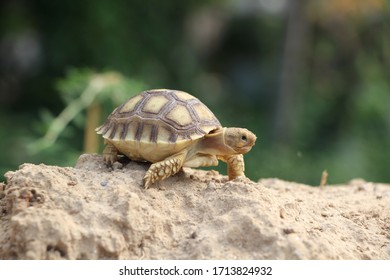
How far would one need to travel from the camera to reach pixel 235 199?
2.59m

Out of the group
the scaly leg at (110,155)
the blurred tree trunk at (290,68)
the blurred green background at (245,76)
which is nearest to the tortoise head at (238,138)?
the scaly leg at (110,155)

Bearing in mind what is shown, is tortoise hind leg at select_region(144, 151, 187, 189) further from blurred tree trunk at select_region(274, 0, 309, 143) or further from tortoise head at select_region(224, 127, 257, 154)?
blurred tree trunk at select_region(274, 0, 309, 143)

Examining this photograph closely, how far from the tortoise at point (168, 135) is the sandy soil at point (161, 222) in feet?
0.33

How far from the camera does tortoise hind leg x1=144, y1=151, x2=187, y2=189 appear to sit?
8.93 feet

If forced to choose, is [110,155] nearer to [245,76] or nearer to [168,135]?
[168,135]

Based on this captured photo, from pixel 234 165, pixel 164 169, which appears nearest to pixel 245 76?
pixel 234 165

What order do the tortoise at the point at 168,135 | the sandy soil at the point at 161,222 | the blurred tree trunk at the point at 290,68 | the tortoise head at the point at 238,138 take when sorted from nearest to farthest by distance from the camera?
the sandy soil at the point at 161,222 → the tortoise at the point at 168,135 → the tortoise head at the point at 238,138 → the blurred tree trunk at the point at 290,68

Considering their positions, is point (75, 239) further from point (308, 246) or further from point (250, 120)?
point (250, 120)

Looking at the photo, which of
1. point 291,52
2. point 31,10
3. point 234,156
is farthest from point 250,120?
point 234,156

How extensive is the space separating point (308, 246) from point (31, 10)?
270 inches

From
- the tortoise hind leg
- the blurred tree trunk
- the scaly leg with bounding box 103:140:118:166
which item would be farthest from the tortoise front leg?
the blurred tree trunk

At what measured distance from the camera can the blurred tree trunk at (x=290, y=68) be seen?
353 inches

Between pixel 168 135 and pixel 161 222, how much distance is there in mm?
478

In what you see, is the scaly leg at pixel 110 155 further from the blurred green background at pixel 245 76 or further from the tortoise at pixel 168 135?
the blurred green background at pixel 245 76
